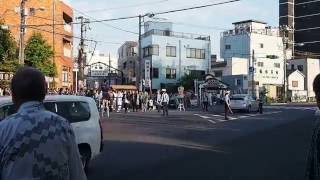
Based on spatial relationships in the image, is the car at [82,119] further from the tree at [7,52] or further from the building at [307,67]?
the building at [307,67]

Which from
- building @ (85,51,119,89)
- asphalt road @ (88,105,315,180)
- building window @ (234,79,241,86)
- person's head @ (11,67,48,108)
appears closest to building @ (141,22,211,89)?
building window @ (234,79,241,86)

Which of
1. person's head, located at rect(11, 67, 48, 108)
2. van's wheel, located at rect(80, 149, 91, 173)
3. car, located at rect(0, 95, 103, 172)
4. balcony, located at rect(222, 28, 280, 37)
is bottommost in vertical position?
van's wheel, located at rect(80, 149, 91, 173)

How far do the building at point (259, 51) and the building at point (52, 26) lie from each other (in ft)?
142

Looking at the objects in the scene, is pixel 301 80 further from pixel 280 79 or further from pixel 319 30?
pixel 319 30

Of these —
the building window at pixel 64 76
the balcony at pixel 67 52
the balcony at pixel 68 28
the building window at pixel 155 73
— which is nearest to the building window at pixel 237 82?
the building window at pixel 155 73

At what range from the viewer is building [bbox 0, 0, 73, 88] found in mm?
52469

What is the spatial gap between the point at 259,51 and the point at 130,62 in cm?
2365

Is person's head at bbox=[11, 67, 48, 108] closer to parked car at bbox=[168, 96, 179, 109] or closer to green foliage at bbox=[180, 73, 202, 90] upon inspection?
parked car at bbox=[168, 96, 179, 109]

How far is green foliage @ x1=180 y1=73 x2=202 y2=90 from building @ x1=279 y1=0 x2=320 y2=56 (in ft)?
173

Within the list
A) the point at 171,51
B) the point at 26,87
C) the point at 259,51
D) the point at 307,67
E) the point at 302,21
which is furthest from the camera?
the point at 302,21

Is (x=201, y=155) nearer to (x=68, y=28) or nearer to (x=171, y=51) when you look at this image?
(x=68, y=28)

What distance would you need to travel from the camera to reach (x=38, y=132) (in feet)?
11.0

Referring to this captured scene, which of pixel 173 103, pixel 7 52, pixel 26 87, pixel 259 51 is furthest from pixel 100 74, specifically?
pixel 26 87

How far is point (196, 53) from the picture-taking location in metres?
87.8
